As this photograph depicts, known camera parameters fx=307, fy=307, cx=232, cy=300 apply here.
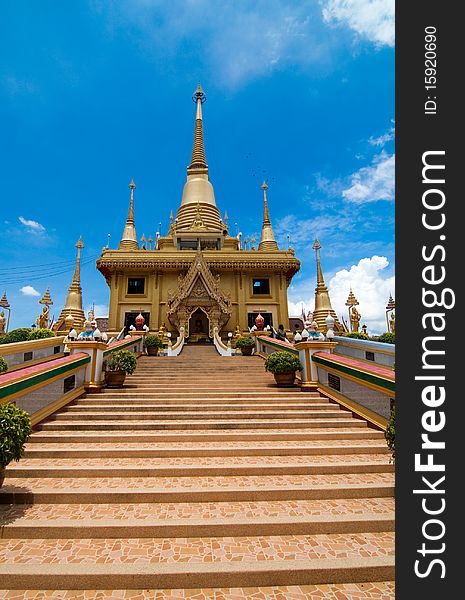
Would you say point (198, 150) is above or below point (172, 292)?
above

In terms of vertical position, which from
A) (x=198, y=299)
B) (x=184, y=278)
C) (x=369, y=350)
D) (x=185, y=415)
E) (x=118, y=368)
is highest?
(x=184, y=278)

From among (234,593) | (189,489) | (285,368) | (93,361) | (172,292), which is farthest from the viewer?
(172,292)

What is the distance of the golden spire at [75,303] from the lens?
86.0ft

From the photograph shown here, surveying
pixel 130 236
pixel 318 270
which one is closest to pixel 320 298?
pixel 318 270

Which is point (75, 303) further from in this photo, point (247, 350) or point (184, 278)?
point (247, 350)

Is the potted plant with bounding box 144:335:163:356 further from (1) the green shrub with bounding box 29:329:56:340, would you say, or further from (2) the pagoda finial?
(2) the pagoda finial

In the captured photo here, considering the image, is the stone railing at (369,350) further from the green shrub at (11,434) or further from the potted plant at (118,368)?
the green shrub at (11,434)

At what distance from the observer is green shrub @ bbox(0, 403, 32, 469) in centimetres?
400

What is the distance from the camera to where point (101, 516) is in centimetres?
404

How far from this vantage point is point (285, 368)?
10055 millimetres

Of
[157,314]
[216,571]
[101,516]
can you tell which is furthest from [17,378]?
[157,314]

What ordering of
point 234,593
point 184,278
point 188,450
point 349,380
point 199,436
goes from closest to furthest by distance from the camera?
1. point 234,593
2. point 188,450
3. point 199,436
4. point 349,380
5. point 184,278

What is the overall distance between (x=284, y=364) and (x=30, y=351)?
10.9 meters

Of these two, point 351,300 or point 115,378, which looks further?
point 351,300
